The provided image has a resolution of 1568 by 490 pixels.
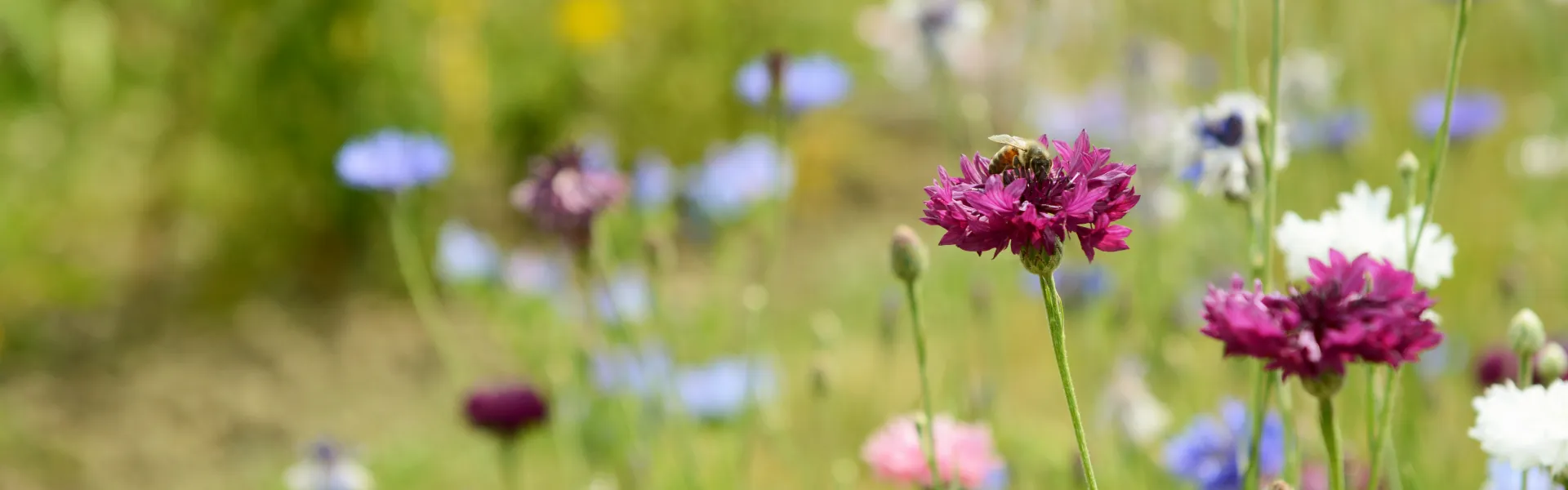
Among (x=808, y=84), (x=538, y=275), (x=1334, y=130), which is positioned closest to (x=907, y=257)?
(x=808, y=84)

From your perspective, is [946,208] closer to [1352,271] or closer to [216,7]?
[1352,271]

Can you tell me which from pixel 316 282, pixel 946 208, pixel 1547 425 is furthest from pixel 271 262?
pixel 1547 425

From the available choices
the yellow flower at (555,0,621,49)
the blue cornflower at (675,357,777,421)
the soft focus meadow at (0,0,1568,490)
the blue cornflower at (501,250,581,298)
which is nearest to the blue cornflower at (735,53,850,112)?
the soft focus meadow at (0,0,1568,490)

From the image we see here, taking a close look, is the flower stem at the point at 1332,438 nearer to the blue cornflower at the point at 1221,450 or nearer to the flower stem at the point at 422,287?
the blue cornflower at the point at 1221,450

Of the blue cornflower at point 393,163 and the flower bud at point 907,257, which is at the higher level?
the blue cornflower at point 393,163

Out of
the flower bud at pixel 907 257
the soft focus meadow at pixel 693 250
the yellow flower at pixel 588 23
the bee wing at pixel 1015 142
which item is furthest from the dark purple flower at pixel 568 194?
the yellow flower at pixel 588 23

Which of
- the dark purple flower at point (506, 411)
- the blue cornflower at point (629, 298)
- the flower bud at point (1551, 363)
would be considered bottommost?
the flower bud at point (1551, 363)

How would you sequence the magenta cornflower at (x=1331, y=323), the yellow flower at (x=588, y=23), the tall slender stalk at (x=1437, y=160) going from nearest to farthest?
the magenta cornflower at (x=1331, y=323) → the tall slender stalk at (x=1437, y=160) → the yellow flower at (x=588, y=23)

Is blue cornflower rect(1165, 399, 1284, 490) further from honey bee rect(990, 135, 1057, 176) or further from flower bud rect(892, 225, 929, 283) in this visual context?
honey bee rect(990, 135, 1057, 176)
